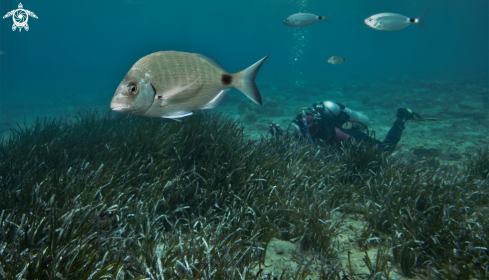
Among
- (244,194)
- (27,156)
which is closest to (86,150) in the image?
(27,156)

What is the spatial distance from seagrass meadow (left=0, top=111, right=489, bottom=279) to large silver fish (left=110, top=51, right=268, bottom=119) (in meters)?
1.20

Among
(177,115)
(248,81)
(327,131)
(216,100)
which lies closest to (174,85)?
(177,115)

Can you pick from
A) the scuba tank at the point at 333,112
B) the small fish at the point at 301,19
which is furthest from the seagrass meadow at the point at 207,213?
the small fish at the point at 301,19

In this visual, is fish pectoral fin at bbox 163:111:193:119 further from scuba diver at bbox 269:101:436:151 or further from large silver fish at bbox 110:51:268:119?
scuba diver at bbox 269:101:436:151

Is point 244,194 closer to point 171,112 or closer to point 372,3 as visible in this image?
point 171,112

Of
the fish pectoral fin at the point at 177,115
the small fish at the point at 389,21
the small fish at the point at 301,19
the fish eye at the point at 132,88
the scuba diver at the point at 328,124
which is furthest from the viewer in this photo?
the small fish at the point at 301,19

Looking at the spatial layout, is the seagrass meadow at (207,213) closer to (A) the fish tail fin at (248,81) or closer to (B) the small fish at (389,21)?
(A) the fish tail fin at (248,81)

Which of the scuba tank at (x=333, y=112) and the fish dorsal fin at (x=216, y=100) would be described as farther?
the scuba tank at (x=333, y=112)

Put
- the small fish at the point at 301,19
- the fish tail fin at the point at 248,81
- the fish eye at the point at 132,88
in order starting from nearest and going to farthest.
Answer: the fish eye at the point at 132,88 → the fish tail fin at the point at 248,81 → the small fish at the point at 301,19

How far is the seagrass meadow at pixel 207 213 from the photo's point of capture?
197 centimetres

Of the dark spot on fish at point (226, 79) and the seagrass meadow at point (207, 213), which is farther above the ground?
the dark spot on fish at point (226, 79)

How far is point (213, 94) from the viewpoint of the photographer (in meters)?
2.14

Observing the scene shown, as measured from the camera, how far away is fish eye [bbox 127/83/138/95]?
1.71 meters

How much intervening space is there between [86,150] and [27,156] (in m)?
0.81
